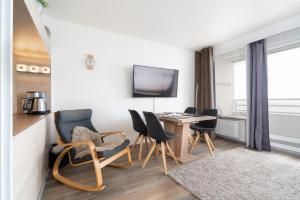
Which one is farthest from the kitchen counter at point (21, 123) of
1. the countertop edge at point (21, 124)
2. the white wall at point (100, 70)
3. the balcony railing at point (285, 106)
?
the balcony railing at point (285, 106)

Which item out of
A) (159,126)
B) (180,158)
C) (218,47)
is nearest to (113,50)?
(159,126)

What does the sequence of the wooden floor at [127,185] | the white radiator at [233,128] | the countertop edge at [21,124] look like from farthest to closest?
1. the white radiator at [233,128]
2. the wooden floor at [127,185]
3. the countertop edge at [21,124]

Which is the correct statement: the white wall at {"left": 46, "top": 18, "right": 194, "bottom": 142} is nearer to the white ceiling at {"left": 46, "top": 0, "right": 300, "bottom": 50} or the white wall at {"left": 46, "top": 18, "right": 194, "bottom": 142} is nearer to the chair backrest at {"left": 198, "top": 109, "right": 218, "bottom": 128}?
the white ceiling at {"left": 46, "top": 0, "right": 300, "bottom": 50}

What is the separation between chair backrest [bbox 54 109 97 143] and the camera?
80.6 inches

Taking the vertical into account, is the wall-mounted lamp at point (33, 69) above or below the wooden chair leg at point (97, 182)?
above

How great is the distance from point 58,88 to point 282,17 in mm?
4317

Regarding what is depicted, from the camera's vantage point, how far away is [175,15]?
101 inches

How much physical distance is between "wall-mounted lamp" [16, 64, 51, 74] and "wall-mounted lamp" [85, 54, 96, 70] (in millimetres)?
668

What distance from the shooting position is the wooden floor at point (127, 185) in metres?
1.68

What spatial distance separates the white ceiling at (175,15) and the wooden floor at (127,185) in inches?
100

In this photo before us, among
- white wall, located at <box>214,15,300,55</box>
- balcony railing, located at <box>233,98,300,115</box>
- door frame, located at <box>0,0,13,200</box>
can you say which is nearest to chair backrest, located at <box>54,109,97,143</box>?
door frame, located at <box>0,0,13,200</box>

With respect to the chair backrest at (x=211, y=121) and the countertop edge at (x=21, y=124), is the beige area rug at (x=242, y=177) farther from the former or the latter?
the countertop edge at (x=21, y=124)

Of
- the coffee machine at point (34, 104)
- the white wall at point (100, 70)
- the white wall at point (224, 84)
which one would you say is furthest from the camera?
the white wall at point (224, 84)

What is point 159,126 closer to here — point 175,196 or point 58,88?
point 175,196
